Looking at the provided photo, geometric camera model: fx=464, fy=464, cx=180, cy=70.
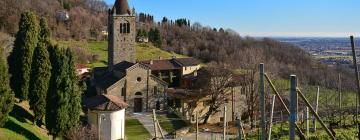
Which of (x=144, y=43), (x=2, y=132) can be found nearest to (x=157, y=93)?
(x=2, y=132)

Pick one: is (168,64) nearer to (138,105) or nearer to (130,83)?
(138,105)

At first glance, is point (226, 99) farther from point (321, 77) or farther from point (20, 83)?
point (321, 77)

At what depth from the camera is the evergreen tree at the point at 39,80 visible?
28.1 meters

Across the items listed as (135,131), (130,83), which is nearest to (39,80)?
(135,131)

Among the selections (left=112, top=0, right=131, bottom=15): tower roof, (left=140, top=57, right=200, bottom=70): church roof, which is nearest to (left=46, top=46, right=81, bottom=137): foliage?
(left=112, top=0, right=131, bottom=15): tower roof

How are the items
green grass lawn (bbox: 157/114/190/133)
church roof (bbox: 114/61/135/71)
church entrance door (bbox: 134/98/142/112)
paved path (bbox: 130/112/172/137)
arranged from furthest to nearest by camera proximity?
church entrance door (bbox: 134/98/142/112), church roof (bbox: 114/61/135/71), green grass lawn (bbox: 157/114/190/133), paved path (bbox: 130/112/172/137)

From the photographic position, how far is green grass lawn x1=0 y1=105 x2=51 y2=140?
23653 millimetres

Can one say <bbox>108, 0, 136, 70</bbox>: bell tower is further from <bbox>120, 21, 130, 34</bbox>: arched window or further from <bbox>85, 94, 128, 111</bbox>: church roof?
<bbox>85, 94, 128, 111</bbox>: church roof

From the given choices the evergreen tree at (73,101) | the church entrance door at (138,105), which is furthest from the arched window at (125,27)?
the evergreen tree at (73,101)

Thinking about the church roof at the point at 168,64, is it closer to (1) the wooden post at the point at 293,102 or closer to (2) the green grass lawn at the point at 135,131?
(2) the green grass lawn at the point at 135,131

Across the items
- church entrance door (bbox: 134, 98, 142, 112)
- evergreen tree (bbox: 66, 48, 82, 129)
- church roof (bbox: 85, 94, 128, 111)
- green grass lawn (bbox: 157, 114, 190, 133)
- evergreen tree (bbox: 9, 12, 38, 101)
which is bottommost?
green grass lawn (bbox: 157, 114, 190, 133)

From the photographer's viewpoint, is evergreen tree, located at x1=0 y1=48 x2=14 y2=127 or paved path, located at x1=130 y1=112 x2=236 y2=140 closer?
evergreen tree, located at x1=0 y1=48 x2=14 y2=127

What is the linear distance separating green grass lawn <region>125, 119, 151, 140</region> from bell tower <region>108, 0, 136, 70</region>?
40.4 ft

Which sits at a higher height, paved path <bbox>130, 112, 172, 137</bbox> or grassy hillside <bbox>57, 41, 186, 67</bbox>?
grassy hillside <bbox>57, 41, 186, 67</bbox>
